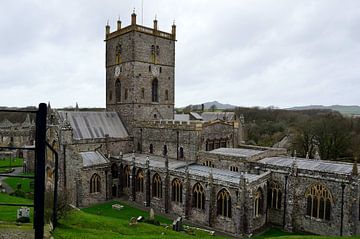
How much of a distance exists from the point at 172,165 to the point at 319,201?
13.2m

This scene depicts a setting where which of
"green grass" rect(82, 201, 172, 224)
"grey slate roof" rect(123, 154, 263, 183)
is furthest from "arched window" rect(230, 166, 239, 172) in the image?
"green grass" rect(82, 201, 172, 224)

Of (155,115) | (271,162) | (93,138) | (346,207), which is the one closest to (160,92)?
(155,115)

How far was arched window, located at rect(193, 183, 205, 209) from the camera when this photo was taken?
81.7 feet

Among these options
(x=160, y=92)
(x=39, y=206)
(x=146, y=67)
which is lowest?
(x=39, y=206)

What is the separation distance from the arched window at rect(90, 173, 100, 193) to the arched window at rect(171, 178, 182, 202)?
8.46 metres

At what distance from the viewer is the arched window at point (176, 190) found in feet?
87.4

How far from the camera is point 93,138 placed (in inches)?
1266

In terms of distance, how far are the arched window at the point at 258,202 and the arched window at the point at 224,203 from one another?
84.8 inches

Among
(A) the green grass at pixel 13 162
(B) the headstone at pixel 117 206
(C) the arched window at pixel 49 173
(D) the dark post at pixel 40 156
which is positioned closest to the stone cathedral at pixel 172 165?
(C) the arched window at pixel 49 173

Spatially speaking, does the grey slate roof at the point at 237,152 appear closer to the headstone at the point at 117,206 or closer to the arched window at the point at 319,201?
the arched window at the point at 319,201

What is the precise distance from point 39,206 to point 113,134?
31537 millimetres

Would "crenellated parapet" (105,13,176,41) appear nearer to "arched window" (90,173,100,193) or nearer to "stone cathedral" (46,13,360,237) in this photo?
"stone cathedral" (46,13,360,237)

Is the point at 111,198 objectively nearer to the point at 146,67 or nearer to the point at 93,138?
the point at 93,138

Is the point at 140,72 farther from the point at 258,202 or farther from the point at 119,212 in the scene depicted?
the point at 258,202
